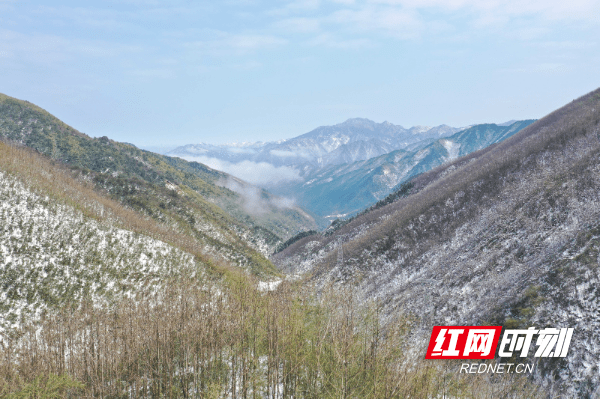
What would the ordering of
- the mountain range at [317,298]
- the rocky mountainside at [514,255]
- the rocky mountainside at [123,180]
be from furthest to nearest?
1. the rocky mountainside at [123,180]
2. the rocky mountainside at [514,255]
3. the mountain range at [317,298]

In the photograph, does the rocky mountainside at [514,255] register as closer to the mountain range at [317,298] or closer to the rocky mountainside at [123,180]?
the mountain range at [317,298]

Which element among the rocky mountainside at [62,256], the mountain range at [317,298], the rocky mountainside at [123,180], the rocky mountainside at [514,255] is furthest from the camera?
the rocky mountainside at [123,180]

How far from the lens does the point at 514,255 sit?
40500 mm

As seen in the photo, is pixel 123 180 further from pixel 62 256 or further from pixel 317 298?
pixel 317 298

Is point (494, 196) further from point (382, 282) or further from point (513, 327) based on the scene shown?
point (513, 327)

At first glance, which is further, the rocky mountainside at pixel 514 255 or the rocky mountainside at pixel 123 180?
the rocky mountainside at pixel 123 180

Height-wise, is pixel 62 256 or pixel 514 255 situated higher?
pixel 62 256

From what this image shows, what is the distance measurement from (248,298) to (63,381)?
12.1m

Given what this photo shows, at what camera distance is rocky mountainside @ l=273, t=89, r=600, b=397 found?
1030 inches

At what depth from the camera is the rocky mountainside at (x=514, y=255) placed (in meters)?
26.2

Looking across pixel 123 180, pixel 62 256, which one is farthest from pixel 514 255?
pixel 123 180

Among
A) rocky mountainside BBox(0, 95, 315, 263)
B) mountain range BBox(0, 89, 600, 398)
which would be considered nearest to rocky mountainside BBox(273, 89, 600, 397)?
mountain range BBox(0, 89, 600, 398)

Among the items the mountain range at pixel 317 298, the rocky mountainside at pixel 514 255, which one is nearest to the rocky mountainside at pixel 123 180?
the mountain range at pixel 317 298

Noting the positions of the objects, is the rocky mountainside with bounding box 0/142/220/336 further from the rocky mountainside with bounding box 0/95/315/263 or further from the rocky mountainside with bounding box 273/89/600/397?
the rocky mountainside with bounding box 0/95/315/263
